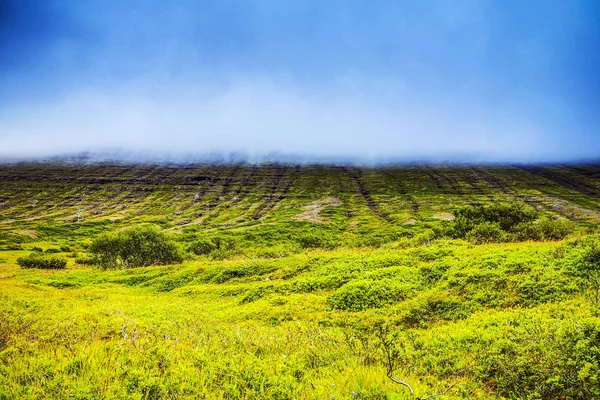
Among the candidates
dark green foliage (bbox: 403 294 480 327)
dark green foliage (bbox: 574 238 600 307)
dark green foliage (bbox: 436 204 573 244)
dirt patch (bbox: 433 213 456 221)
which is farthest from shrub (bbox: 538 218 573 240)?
dirt patch (bbox: 433 213 456 221)

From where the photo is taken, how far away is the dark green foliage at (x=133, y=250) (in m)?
62.7

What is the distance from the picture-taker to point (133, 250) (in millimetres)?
64125

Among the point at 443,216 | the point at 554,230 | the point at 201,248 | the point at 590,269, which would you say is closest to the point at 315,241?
the point at 201,248

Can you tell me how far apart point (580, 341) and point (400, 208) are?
18855cm

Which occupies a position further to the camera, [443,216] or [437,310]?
[443,216]

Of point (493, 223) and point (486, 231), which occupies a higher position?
point (493, 223)

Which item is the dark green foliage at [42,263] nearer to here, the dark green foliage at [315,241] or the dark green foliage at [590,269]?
the dark green foliage at [315,241]

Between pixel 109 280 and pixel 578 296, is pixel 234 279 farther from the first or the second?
pixel 578 296

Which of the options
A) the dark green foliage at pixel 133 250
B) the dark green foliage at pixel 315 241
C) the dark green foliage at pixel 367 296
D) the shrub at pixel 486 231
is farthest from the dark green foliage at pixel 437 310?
the dark green foliage at pixel 315 241

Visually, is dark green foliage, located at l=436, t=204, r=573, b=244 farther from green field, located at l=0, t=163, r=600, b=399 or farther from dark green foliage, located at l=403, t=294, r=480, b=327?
dark green foliage, located at l=403, t=294, r=480, b=327

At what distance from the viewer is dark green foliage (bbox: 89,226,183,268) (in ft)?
206

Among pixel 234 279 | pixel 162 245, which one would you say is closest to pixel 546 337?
pixel 234 279

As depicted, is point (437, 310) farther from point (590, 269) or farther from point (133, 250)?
point (133, 250)

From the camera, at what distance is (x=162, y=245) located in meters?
65.6
